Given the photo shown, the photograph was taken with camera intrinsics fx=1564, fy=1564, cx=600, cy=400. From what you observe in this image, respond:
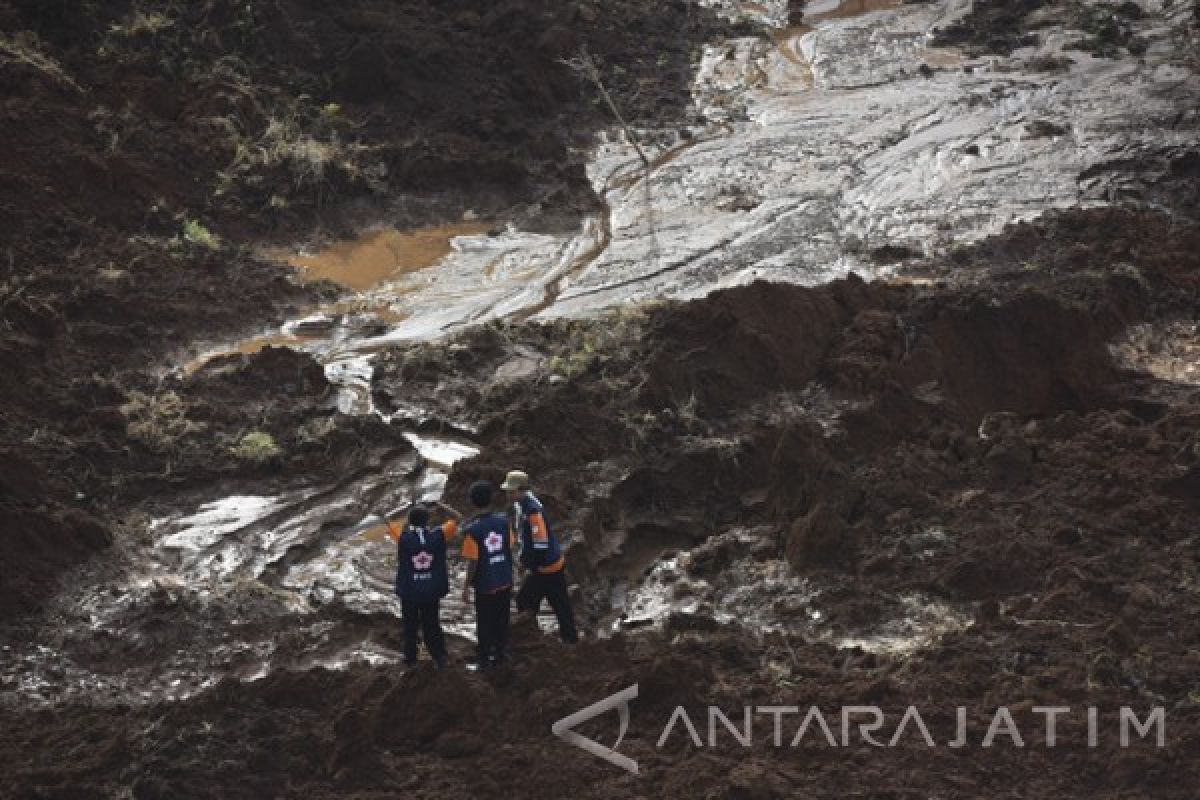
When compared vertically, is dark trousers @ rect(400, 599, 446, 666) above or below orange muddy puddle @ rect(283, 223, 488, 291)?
below

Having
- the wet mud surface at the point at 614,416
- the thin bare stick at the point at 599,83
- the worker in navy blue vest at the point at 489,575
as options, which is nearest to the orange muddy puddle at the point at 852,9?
the wet mud surface at the point at 614,416

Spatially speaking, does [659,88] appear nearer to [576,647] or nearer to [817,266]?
[817,266]

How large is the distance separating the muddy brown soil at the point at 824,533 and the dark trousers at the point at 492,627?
16 centimetres

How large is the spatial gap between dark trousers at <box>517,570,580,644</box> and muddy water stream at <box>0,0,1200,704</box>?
3.03 feet

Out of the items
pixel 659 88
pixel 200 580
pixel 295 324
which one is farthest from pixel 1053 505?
pixel 659 88

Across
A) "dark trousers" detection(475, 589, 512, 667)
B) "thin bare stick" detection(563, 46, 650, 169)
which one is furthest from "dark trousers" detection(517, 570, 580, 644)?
"thin bare stick" detection(563, 46, 650, 169)

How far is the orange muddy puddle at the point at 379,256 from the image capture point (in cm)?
1590

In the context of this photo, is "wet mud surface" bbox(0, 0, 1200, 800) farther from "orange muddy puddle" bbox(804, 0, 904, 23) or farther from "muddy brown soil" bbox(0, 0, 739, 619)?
"orange muddy puddle" bbox(804, 0, 904, 23)

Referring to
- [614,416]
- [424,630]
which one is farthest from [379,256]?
[424,630]

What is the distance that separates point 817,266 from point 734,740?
7919mm

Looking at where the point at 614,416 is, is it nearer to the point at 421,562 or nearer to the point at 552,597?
the point at 552,597

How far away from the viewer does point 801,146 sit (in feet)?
60.3

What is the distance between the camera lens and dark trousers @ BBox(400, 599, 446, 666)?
8984 mm

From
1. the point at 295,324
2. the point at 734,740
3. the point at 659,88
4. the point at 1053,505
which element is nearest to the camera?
the point at 734,740
